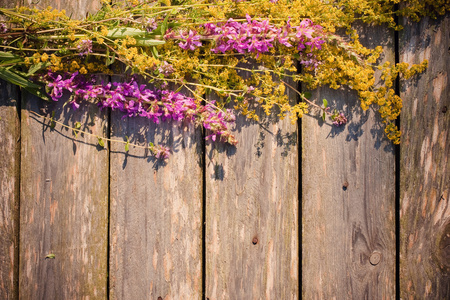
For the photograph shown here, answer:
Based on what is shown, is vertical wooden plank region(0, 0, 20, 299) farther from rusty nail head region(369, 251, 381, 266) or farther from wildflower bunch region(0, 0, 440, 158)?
rusty nail head region(369, 251, 381, 266)

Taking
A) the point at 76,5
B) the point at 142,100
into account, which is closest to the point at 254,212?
the point at 142,100

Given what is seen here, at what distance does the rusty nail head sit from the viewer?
1.45 metres

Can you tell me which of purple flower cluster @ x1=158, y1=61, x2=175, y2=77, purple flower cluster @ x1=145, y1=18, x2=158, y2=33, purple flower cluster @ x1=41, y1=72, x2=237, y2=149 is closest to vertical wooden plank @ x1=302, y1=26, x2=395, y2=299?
purple flower cluster @ x1=41, y1=72, x2=237, y2=149

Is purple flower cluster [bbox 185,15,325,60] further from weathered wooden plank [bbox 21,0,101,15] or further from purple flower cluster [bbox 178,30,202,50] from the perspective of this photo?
weathered wooden plank [bbox 21,0,101,15]

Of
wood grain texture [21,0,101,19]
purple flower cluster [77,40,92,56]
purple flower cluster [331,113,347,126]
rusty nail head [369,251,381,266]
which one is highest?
wood grain texture [21,0,101,19]

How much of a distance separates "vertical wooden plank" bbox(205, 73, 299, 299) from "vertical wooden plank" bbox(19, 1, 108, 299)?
0.52 metres

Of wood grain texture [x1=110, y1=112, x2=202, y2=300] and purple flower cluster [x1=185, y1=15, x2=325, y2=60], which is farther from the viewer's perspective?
wood grain texture [x1=110, y1=112, x2=202, y2=300]

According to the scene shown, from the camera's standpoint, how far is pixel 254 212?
145cm

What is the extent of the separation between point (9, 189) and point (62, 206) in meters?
0.26

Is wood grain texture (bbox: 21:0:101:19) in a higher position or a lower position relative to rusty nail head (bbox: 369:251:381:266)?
higher

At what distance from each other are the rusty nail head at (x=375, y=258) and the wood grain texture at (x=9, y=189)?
5.43 ft

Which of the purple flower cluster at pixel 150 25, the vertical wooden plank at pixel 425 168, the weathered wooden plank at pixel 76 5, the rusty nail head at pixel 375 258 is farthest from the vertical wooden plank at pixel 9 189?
the vertical wooden plank at pixel 425 168

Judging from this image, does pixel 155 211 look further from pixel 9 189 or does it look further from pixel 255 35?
pixel 255 35

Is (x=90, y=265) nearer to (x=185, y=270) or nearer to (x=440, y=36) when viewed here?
(x=185, y=270)
